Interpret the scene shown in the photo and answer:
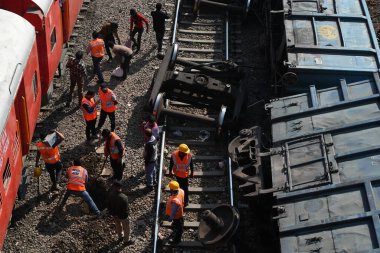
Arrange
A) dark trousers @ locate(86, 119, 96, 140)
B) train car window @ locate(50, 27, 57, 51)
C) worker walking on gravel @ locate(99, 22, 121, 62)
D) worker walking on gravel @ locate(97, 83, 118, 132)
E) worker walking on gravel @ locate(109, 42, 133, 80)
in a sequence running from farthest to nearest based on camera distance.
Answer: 1. worker walking on gravel @ locate(99, 22, 121, 62)
2. worker walking on gravel @ locate(109, 42, 133, 80)
3. train car window @ locate(50, 27, 57, 51)
4. dark trousers @ locate(86, 119, 96, 140)
5. worker walking on gravel @ locate(97, 83, 118, 132)

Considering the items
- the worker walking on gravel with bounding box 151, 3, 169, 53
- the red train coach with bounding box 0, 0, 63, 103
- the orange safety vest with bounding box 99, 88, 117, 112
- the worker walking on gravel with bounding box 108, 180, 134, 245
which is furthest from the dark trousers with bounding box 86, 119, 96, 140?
the worker walking on gravel with bounding box 151, 3, 169, 53

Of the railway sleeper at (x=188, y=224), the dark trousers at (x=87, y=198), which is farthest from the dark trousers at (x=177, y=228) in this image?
the dark trousers at (x=87, y=198)

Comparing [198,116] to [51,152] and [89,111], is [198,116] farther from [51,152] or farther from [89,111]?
[51,152]

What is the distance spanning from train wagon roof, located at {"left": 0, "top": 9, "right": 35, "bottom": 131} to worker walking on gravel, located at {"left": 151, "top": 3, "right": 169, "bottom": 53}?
15.1 feet

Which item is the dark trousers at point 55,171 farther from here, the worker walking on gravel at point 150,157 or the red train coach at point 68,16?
the red train coach at point 68,16

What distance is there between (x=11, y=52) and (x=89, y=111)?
2.65m

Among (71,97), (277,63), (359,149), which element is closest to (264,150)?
(359,149)

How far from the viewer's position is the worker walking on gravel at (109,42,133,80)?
51.8 feet

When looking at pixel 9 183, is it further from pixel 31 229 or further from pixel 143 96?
pixel 143 96

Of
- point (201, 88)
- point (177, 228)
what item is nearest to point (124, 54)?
point (201, 88)

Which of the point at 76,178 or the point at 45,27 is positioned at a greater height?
the point at 45,27

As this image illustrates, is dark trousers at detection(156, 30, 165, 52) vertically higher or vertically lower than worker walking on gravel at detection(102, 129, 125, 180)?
higher

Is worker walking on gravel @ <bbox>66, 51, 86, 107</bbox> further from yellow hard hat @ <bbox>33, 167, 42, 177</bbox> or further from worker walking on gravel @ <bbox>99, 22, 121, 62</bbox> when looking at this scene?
yellow hard hat @ <bbox>33, 167, 42, 177</bbox>

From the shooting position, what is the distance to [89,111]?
44.5 ft
